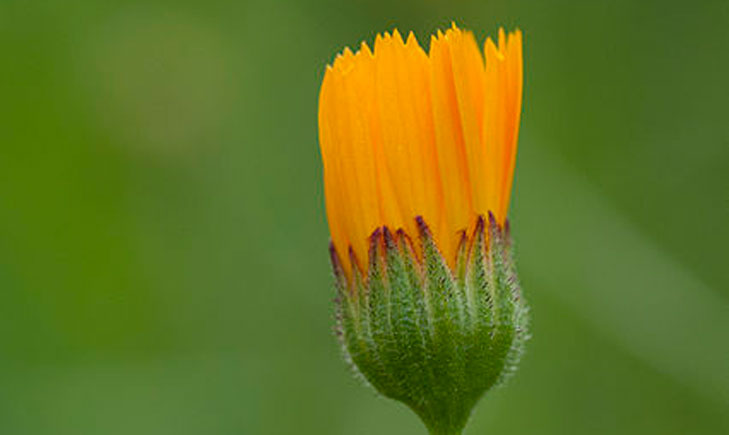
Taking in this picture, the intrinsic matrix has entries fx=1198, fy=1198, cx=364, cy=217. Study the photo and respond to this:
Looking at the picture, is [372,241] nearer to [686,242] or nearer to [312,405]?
[312,405]

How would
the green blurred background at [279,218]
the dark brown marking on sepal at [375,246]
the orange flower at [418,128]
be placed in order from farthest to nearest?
the green blurred background at [279,218] → the dark brown marking on sepal at [375,246] → the orange flower at [418,128]

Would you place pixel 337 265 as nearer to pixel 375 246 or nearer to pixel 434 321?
pixel 375 246

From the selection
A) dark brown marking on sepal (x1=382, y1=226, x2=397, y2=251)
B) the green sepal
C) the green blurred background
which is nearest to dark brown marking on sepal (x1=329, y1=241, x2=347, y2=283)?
the green sepal

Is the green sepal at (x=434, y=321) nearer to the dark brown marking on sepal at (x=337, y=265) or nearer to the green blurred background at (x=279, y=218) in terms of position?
the dark brown marking on sepal at (x=337, y=265)

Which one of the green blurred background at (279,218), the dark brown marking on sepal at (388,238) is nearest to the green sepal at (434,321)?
the dark brown marking on sepal at (388,238)

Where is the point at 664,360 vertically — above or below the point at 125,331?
below

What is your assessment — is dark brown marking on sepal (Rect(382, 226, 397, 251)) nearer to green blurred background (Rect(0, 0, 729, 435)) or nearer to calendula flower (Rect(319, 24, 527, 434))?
calendula flower (Rect(319, 24, 527, 434))

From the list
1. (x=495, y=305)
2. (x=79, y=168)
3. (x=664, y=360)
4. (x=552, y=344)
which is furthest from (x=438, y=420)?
(x=79, y=168)
